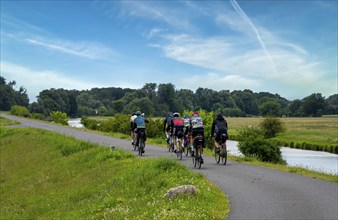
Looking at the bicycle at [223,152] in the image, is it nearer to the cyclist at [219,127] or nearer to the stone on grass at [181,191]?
the cyclist at [219,127]

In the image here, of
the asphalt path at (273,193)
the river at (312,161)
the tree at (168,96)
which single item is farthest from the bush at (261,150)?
the tree at (168,96)

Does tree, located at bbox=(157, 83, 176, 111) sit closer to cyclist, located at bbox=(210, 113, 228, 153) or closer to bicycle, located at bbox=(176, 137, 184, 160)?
bicycle, located at bbox=(176, 137, 184, 160)

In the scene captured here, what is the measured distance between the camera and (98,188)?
589 inches

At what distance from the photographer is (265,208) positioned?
410 inches

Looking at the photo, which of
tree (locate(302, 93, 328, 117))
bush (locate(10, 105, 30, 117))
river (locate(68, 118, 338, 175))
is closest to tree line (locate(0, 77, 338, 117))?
tree (locate(302, 93, 328, 117))

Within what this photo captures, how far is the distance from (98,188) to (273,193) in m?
6.34

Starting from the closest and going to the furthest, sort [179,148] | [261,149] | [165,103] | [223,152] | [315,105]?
1. [223,152]
2. [179,148]
3. [261,149]
4. [165,103]
5. [315,105]

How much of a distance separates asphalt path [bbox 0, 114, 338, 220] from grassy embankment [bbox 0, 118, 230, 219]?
0.60 meters

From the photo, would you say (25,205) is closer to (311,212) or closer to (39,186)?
(39,186)

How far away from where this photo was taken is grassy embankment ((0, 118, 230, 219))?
33.8 ft

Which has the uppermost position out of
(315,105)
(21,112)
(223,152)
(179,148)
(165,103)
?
(315,105)

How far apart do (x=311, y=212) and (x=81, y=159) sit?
1479cm

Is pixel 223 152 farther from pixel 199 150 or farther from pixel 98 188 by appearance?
pixel 98 188

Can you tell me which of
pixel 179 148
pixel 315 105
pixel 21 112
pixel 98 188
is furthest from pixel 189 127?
pixel 315 105
